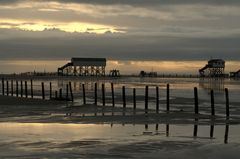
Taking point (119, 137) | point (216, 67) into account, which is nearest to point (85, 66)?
point (216, 67)

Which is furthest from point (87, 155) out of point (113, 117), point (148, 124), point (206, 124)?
point (113, 117)

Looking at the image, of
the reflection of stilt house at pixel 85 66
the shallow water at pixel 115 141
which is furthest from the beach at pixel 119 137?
the reflection of stilt house at pixel 85 66

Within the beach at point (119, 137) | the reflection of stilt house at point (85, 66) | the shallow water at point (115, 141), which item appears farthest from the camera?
the reflection of stilt house at point (85, 66)

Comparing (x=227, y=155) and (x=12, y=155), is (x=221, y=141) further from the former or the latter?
(x=12, y=155)

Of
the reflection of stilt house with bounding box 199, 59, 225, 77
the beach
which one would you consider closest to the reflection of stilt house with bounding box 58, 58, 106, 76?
the reflection of stilt house with bounding box 199, 59, 225, 77

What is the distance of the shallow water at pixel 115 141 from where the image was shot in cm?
1421

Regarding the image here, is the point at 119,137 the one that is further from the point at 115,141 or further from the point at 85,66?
the point at 85,66

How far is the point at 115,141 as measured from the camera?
16.7 meters

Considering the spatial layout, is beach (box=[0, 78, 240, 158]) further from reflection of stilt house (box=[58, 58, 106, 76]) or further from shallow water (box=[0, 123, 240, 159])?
reflection of stilt house (box=[58, 58, 106, 76])

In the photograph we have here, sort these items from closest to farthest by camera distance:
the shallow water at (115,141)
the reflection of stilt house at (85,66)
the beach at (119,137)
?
1. the shallow water at (115,141)
2. the beach at (119,137)
3. the reflection of stilt house at (85,66)

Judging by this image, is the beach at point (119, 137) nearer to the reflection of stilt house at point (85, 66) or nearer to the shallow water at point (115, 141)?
the shallow water at point (115, 141)

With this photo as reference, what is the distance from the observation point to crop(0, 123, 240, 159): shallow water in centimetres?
1421

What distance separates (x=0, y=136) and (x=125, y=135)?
4.37 meters

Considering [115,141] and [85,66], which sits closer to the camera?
[115,141]
